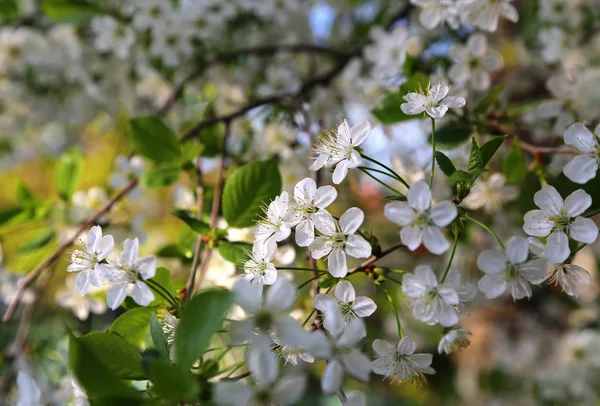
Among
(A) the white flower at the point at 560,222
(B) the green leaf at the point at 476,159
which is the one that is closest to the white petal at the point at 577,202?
(A) the white flower at the point at 560,222

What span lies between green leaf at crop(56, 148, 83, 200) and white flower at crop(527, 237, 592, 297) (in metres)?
0.94

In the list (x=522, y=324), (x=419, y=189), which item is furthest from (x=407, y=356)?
(x=522, y=324)

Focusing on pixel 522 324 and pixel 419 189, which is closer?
pixel 419 189

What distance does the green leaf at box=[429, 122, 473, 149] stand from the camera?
82 centimetres

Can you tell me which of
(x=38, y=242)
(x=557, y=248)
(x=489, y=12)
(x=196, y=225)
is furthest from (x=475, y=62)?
(x=38, y=242)

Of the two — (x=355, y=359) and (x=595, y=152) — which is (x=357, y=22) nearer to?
(x=595, y=152)

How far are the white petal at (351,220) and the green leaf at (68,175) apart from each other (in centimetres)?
77

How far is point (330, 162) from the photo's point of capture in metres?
0.59

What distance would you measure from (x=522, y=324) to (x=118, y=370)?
2227 millimetres

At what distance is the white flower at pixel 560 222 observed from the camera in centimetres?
53

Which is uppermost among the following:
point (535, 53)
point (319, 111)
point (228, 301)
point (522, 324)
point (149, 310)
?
point (228, 301)

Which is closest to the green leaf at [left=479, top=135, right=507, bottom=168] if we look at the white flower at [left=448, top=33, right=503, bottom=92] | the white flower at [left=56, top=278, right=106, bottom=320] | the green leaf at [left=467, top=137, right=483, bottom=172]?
the green leaf at [left=467, top=137, right=483, bottom=172]

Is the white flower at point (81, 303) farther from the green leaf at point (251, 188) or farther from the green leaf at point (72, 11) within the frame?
the green leaf at point (72, 11)

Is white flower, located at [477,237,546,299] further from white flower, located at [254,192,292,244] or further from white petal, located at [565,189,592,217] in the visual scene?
white flower, located at [254,192,292,244]
